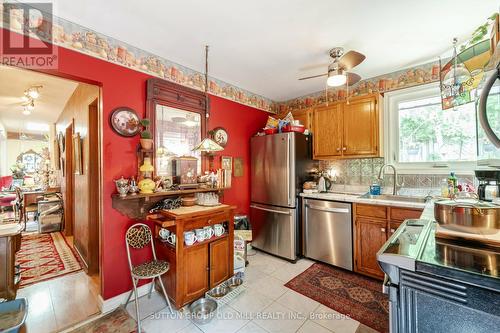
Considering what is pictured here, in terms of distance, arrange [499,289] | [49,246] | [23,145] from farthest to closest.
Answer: [23,145], [49,246], [499,289]

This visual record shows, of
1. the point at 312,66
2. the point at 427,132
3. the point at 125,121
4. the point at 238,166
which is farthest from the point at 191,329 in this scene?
the point at 427,132

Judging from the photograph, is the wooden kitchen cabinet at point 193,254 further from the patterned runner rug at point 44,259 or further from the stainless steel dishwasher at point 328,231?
the patterned runner rug at point 44,259

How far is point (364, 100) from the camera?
283cm

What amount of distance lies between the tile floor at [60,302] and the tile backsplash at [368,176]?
3.50 m

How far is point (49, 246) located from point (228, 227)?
3594 mm

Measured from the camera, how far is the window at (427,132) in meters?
2.40

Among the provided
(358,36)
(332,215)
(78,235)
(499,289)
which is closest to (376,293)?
(332,215)

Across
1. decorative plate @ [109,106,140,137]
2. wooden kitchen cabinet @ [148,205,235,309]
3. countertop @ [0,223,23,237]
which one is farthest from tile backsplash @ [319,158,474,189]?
countertop @ [0,223,23,237]

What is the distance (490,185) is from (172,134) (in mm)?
2905

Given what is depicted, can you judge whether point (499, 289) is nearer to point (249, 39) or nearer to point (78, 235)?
point (249, 39)

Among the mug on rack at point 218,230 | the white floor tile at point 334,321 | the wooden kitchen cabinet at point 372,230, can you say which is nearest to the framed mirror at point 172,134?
the mug on rack at point 218,230

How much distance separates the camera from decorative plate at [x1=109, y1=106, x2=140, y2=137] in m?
2.02

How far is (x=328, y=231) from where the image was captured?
279 cm

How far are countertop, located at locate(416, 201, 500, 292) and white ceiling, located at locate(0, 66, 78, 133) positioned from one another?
3.07 m
